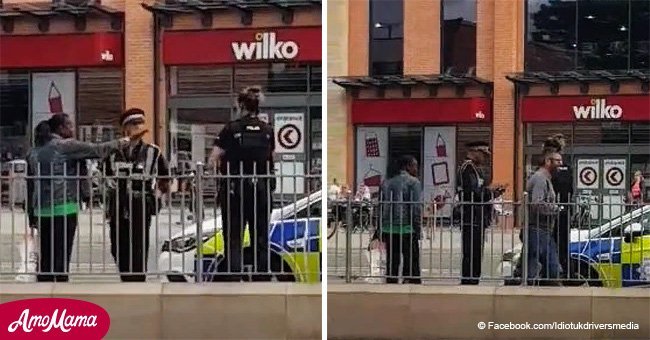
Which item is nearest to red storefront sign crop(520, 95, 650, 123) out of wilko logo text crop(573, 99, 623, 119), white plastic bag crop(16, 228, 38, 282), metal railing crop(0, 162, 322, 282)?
wilko logo text crop(573, 99, 623, 119)

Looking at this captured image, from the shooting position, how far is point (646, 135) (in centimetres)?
250

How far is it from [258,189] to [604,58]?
1.29 meters

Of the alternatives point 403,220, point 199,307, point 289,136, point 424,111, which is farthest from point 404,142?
point 199,307

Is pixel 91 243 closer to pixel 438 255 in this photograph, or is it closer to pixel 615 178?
pixel 438 255

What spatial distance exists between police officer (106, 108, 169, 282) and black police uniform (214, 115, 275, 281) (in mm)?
227

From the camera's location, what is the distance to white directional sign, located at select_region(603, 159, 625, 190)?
253 centimetres

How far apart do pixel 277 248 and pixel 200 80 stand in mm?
665

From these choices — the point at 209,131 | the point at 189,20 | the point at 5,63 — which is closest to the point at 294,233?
the point at 209,131

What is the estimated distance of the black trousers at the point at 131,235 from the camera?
261cm

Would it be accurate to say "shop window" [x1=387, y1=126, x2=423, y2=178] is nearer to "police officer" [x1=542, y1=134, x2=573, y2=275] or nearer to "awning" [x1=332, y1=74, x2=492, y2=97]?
"awning" [x1=332, y1=74, x2=492, y2=97]

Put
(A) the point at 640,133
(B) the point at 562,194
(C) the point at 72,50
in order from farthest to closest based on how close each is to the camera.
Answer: (B) the point at 562,194, (A) the point at 640,133, (C) the point at 72,50

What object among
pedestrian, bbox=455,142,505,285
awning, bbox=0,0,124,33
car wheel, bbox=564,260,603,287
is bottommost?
car wheel, bbox=564,260,603,287

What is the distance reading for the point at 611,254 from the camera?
2.66m

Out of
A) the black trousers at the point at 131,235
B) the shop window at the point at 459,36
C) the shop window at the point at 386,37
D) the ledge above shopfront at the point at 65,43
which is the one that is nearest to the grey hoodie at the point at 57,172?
the black trousers at the point at 131,235
